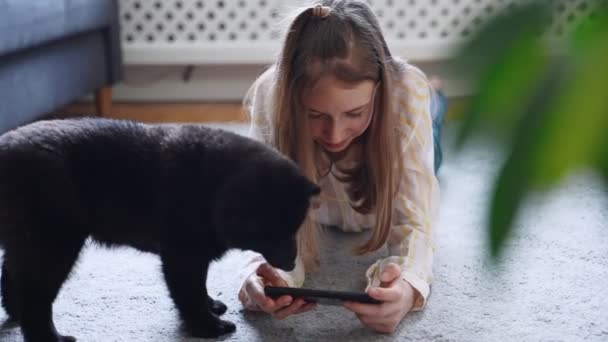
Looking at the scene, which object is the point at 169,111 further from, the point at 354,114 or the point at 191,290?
the point at 191,290

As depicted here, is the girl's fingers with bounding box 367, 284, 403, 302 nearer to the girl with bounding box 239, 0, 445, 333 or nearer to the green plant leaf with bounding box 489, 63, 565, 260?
the girl with bounding box 239, 0, 445, 333

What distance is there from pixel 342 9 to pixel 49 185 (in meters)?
0.60

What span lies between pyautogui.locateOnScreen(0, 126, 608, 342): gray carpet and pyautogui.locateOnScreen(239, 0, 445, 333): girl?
0.04 meters

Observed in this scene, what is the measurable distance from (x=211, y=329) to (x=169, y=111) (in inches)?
67.4

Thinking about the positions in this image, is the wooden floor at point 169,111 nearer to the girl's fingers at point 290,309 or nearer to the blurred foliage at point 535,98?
the girl's fingers at point 290,309

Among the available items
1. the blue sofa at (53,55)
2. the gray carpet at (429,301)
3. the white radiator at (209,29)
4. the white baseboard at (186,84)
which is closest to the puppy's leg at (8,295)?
the gray carpet at (429,301)

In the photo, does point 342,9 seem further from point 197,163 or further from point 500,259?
point 500,259

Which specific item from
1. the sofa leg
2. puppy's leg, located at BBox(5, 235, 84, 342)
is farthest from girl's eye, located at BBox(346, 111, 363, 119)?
the sofa leg

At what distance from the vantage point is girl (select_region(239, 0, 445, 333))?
1.14 metres

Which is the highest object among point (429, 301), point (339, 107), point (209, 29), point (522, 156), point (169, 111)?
point (522, 156)

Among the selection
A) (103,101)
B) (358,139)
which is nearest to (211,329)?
(358,139)

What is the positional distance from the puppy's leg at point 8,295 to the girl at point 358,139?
14.7 inches

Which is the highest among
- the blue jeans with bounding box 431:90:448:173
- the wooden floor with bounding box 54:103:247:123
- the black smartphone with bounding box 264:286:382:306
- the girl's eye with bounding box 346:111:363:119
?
the blue jeans with bounding box 431:90:448:173

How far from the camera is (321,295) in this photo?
1.04 m
